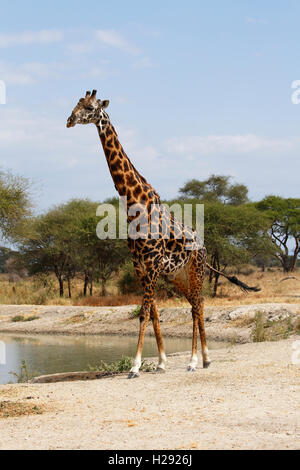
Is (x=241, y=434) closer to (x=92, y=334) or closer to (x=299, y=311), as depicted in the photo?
(x=299, y=311)

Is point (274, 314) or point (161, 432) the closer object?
point (161, 432)

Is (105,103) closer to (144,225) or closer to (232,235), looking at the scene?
(144,225)

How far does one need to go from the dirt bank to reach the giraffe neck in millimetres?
7676

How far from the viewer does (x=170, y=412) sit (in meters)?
5.90

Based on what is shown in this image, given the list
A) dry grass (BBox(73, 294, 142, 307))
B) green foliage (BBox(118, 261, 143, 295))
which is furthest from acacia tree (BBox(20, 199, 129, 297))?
dry grass (BBox(73, 294, 142, 307))

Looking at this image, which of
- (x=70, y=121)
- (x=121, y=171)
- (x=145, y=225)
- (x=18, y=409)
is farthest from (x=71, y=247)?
(x=18, y=409)

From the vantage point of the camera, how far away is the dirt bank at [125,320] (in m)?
16.5

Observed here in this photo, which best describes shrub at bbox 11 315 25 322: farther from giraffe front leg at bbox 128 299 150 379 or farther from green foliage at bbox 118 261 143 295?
giraffe front leg at bbox 128 299 150 379

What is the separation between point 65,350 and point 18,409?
340 inches

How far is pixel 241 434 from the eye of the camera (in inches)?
192

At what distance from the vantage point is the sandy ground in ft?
15.7

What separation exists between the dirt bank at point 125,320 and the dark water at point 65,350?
942 millimetres
